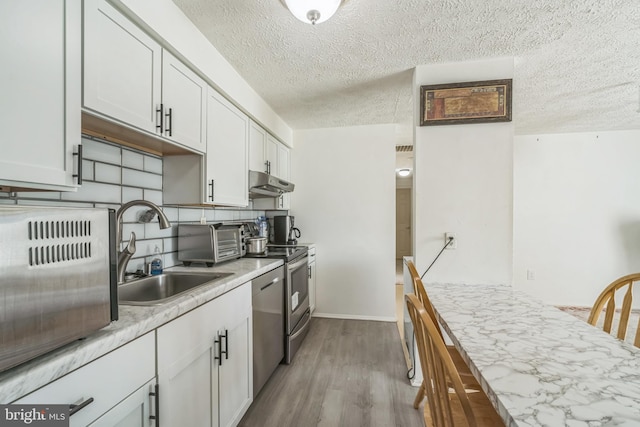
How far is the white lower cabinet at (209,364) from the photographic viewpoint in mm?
1105

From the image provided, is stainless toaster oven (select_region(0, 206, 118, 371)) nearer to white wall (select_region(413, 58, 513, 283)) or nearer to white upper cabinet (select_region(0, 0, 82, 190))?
white upper cabinet (select_region(0, 0, 82, 190))

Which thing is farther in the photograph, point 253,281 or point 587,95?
point 587,95

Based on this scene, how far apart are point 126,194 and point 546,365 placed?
2.01 meters

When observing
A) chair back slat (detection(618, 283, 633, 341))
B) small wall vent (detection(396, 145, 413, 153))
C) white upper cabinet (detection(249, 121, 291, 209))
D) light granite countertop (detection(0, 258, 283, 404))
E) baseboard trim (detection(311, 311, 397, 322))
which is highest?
small wall vent (detection(396, 145, 413, 153))

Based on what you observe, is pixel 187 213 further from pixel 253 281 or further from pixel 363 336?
pixel 363 336

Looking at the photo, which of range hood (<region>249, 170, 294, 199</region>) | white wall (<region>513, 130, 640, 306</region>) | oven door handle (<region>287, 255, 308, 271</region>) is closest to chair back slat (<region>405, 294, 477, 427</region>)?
oven door handle (<region>287, 255, 308, 271</region>)

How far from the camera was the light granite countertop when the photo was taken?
631 millimetres

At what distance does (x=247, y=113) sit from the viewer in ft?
7.89

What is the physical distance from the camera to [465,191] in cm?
204

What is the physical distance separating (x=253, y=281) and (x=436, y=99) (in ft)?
5.94

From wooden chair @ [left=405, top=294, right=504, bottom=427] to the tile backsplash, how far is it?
61.2 inches

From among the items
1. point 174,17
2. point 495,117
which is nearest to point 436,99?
point 495,117

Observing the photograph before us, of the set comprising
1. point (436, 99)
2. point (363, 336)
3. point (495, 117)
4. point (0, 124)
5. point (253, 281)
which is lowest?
point (363, 336)

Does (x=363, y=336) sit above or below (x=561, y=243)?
below
